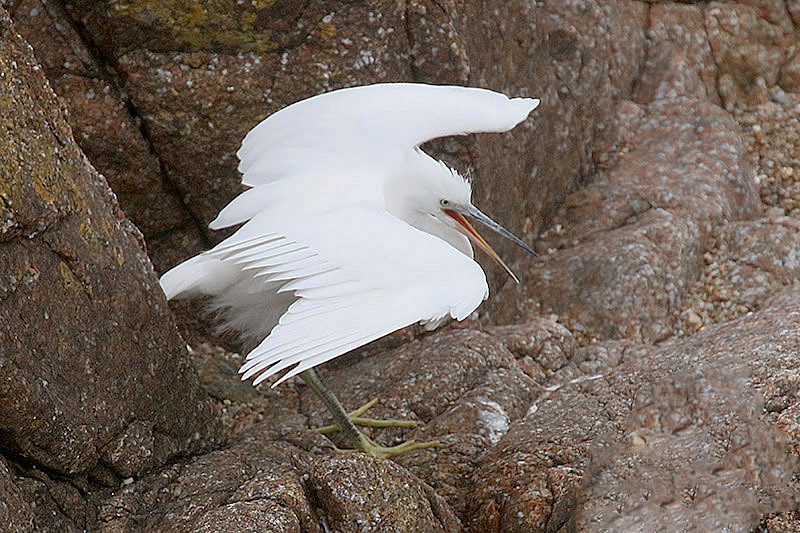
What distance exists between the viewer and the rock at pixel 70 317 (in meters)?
1.92

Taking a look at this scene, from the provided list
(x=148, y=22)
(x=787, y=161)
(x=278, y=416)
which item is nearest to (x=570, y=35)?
(x=787, y=161)

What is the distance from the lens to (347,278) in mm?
2197

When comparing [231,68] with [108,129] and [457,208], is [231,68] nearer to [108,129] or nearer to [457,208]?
[108,129]

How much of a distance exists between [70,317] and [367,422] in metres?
1.20

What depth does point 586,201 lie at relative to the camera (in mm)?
4383

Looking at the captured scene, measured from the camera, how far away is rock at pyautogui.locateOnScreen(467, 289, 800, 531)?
6.73ft

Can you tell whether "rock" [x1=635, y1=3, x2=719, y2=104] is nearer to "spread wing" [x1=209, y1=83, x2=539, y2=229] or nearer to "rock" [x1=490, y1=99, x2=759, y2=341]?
"rock" [x1=490, y1=99, x2=759, y2=341]

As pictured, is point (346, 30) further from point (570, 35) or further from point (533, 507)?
point (533, 507)

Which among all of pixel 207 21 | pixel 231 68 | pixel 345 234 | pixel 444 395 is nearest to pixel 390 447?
pixel 444 395

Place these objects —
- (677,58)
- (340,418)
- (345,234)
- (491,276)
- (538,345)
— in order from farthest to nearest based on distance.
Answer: (677,58) < (491,276) < (538,345) < (340,418) < (345,234)

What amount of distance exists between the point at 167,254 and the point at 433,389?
47.6 inches

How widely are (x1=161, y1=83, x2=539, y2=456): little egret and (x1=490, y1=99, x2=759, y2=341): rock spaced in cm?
92

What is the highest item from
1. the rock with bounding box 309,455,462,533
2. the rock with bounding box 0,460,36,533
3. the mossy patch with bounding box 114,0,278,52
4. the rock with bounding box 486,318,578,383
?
the mossy patch with bounding box 114,0,278,52

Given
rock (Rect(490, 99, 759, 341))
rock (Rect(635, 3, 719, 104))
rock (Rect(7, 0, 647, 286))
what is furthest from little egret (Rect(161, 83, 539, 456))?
rock (Rect(635, 3, 719, 104))
